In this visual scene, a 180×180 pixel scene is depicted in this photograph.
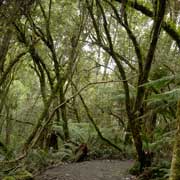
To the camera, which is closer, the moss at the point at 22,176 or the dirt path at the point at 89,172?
the moss at the point at 22,176

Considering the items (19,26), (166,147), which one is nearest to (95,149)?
(166,147)

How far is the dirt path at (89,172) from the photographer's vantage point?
6621mm

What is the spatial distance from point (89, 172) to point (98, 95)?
5.82m

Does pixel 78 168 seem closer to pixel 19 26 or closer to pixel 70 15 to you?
pixel 19 26

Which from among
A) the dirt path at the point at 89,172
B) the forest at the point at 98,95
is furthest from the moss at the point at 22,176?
the dirt path at the point at 89,172

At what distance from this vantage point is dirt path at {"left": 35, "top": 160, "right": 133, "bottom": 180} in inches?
261

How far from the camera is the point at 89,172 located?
7.05 m

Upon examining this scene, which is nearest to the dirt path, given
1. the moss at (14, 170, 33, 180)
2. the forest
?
the forest

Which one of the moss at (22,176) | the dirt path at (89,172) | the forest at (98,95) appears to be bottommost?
the dirt path at (89,172)

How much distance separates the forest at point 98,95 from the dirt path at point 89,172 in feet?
0.07

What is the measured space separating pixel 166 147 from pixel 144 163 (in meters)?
0.56

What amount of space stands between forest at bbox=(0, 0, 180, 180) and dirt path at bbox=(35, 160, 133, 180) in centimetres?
2

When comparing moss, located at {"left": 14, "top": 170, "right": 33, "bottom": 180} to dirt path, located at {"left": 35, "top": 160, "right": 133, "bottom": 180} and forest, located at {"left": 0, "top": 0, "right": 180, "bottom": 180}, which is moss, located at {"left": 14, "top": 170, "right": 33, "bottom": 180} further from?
dirt path, located at {"left": 35, "top": 160, "right": 133, "bottom": 180}

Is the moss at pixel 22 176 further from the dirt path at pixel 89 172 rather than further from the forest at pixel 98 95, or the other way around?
the dirt path at pixel 89 172
